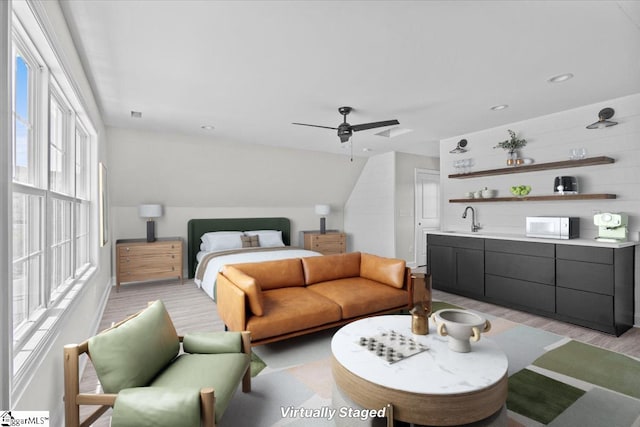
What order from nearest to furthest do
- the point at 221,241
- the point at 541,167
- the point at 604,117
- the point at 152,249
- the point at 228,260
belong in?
the point at 604,117
the point at 541,167
the point at 228,260
the point at 152,249
the point at 221,241

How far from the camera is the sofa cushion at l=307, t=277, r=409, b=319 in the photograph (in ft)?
9.96

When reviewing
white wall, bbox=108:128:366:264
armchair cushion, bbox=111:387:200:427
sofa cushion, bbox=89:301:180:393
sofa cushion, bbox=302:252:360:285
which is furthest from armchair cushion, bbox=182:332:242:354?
white wall, bbox=108:128:366:264

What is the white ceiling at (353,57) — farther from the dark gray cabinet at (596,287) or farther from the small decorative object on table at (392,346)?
the small decorative object on table at (392,346)

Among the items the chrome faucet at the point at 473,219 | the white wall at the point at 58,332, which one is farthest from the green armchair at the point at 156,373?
the chrome faucet at the point at 473,219

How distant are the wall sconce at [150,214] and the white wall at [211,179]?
34 centimetres

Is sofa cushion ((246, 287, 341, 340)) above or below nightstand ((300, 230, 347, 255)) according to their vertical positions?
below

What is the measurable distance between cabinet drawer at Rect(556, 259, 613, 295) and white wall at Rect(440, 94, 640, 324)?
620mm

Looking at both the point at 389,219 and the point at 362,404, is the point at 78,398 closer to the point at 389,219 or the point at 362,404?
the point at 362,404

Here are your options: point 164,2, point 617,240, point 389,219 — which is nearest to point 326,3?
point 164,2

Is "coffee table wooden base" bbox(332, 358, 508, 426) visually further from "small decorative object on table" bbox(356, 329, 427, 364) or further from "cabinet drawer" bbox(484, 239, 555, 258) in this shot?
"cabinet drawer" bbox(484, 239, 555, 258)

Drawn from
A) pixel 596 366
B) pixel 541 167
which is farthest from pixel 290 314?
pixel 541 167

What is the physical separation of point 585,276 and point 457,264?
151 centimetres

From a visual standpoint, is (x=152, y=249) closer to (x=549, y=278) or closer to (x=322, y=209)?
(x=322, y=209)

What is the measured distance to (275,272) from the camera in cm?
340
